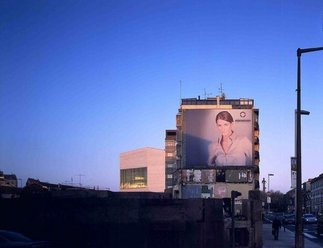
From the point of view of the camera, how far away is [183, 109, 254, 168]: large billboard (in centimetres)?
7884

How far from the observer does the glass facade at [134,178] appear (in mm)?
157625

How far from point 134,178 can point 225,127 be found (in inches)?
3321

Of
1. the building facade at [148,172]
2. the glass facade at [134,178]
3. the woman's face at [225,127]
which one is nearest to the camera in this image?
the woman's face at [225,127]

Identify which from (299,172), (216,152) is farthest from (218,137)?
(299,172)

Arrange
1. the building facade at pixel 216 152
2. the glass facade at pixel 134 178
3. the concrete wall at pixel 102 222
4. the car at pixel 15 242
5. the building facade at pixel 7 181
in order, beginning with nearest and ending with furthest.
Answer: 1. the car at pixel 15 242
2. the concrete wall at pixel 102 222
3. the building facade at pixel 216 152
4. the building facade at pixel 7 181
5. the glass facade at pixel 134 178

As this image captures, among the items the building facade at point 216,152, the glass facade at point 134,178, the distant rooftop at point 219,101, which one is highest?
the distant rooftop at point 219,101

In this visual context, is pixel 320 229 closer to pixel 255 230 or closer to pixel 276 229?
pixel 276 229

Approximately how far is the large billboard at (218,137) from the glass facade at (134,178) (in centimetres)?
7635

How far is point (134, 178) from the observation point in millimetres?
159875

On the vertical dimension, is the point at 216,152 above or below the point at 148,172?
above

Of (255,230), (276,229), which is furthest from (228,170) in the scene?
(255,230)

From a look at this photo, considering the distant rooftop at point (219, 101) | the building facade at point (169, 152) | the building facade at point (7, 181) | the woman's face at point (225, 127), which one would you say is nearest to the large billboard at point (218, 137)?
the woman's face at point (225, 127)

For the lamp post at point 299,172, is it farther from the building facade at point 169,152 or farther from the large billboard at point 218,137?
the building facade at point 169,152

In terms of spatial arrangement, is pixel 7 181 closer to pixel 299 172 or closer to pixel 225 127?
pixel 225 127
